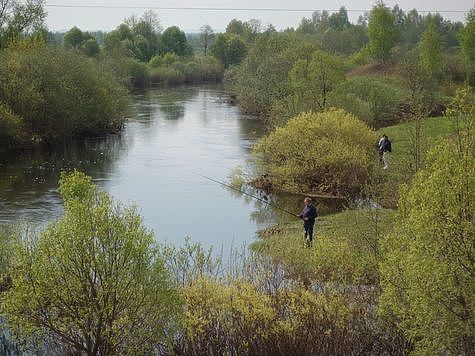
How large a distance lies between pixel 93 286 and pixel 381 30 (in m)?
75.7

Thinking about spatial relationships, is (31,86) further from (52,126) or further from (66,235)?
(66,235)

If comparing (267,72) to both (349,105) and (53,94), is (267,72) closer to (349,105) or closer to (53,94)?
(349,105)

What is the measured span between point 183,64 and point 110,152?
6692cm

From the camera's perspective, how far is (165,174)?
41.8 meters

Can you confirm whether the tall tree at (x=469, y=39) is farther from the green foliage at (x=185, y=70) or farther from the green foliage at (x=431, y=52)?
the green foliage at (x=185, y=70)

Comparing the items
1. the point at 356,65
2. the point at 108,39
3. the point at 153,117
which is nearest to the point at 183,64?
the point at 108,39

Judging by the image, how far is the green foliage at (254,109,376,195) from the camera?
117 feet

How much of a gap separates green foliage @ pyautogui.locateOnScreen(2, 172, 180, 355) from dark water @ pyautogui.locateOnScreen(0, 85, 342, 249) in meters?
12.5

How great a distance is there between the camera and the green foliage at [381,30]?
83.4 meters

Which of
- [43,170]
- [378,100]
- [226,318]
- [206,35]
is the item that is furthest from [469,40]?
[206,35]

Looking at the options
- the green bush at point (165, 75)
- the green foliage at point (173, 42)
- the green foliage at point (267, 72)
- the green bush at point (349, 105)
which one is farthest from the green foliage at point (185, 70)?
the green bush at point (349, 105)

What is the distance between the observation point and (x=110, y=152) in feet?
161

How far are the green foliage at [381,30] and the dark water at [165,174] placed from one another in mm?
25262

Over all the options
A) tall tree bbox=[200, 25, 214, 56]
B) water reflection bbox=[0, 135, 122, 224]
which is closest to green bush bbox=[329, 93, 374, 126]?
water reflection bbox=[0, 135, 122, 224]
